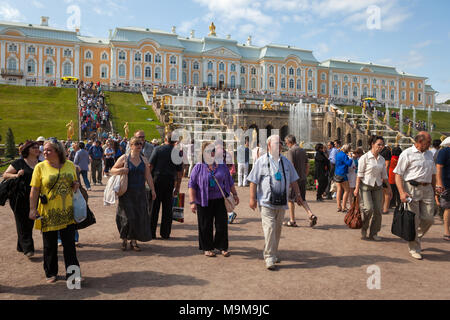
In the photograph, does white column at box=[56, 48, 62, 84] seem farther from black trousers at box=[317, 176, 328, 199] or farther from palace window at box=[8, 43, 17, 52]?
black trousers at box=[317, 176, 328, 199]

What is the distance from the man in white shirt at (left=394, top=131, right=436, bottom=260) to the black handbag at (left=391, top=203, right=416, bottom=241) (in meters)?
0.16

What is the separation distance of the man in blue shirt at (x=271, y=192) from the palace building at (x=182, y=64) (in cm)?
6197

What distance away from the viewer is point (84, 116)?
34125mm

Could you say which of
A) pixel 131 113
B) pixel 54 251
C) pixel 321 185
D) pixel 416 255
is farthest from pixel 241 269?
pixel 131 113

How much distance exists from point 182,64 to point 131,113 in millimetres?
36106

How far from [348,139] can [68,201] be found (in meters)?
31.7

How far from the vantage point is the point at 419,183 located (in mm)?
6109

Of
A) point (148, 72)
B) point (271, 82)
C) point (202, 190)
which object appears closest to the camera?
point (202, 190)

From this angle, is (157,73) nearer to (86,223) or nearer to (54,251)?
(86,223)

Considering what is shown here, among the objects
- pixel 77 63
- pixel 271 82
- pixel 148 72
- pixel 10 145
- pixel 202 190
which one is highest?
pixel 77 63

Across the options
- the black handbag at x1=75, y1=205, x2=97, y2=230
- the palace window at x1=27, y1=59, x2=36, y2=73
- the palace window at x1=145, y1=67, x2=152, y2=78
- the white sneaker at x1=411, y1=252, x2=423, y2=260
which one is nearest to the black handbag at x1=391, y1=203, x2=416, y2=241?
the white sneaker at x1=411, y1=252, x2=423, y2=260

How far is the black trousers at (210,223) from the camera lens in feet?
19.6

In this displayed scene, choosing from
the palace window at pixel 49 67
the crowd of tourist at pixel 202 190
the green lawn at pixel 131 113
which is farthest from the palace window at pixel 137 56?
the crowd of tourist at pixel 202 190

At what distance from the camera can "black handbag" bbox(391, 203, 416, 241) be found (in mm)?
5969
